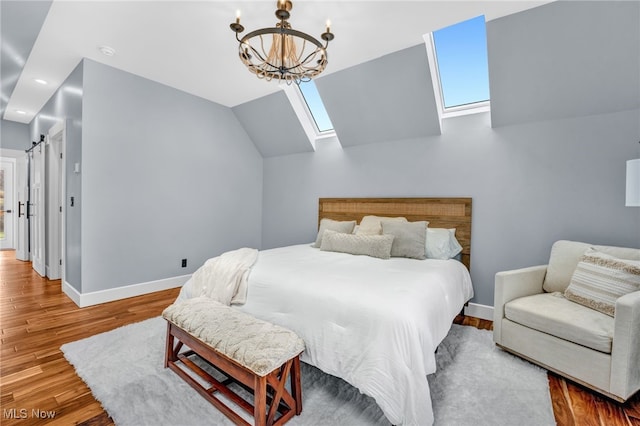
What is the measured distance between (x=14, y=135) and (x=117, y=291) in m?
4.37

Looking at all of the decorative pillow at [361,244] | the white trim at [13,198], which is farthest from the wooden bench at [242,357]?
the white trim at [13,198]

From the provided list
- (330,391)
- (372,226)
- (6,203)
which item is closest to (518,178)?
(372,226)

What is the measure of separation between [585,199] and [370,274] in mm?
2114

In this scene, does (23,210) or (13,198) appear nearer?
(23,210)

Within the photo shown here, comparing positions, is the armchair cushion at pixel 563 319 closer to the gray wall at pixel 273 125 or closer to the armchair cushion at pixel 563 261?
the armchair cushion at pixel 563 261

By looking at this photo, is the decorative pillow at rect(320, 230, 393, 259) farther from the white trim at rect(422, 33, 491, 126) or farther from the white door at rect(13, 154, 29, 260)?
the white door at rect(13, 154, 29, 260)

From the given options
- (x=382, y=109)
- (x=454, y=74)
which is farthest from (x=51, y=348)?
(x=454, y=74)

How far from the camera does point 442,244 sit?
9.83ft

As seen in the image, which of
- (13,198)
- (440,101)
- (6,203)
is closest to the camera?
(440,101)

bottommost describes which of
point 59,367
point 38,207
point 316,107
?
point 59,367

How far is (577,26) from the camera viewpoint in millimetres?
2254

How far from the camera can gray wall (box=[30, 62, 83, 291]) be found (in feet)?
10.9

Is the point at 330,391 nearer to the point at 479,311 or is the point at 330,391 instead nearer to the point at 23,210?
the point at 479,311

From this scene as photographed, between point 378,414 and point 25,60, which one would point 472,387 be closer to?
point 378,414
